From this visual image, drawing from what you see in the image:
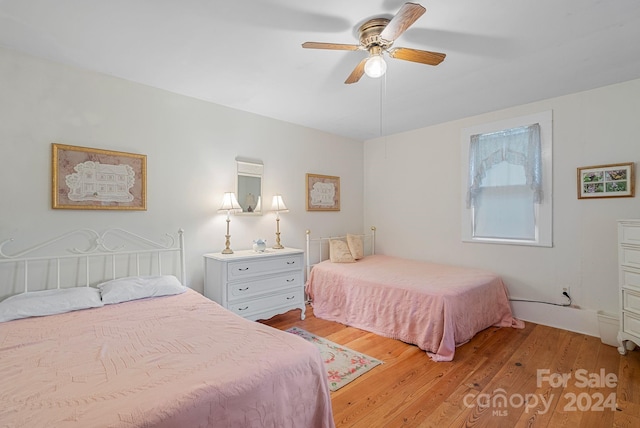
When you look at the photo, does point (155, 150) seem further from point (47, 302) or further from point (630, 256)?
point (630, 256)

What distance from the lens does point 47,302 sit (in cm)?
199

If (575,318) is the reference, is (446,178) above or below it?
above

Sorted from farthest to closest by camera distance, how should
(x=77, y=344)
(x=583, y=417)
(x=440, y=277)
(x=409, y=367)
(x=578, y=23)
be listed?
1. (x=440, y=277)
2. (x=409, y=367)
3. (x=578, y=23)
4. (x=583, y=417)
5. (x=77, y=344)

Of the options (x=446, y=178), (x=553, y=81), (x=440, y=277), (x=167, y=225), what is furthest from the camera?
(x=446, y=178)

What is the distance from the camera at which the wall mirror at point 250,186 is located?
344cm

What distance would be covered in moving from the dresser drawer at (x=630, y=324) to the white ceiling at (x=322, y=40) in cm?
208

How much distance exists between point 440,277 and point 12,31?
3998 mm

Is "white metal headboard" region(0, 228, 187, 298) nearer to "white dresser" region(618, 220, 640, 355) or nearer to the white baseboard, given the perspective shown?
the white baseboard

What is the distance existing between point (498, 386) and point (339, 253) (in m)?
2.23

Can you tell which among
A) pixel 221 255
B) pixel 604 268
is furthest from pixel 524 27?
pixel 221 255

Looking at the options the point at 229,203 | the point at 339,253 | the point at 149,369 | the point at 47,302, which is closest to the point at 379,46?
the point at 229,203

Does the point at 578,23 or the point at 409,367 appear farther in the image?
the point at 409,367

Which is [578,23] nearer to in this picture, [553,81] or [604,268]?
[553,81]

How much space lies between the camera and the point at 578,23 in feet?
6.18
